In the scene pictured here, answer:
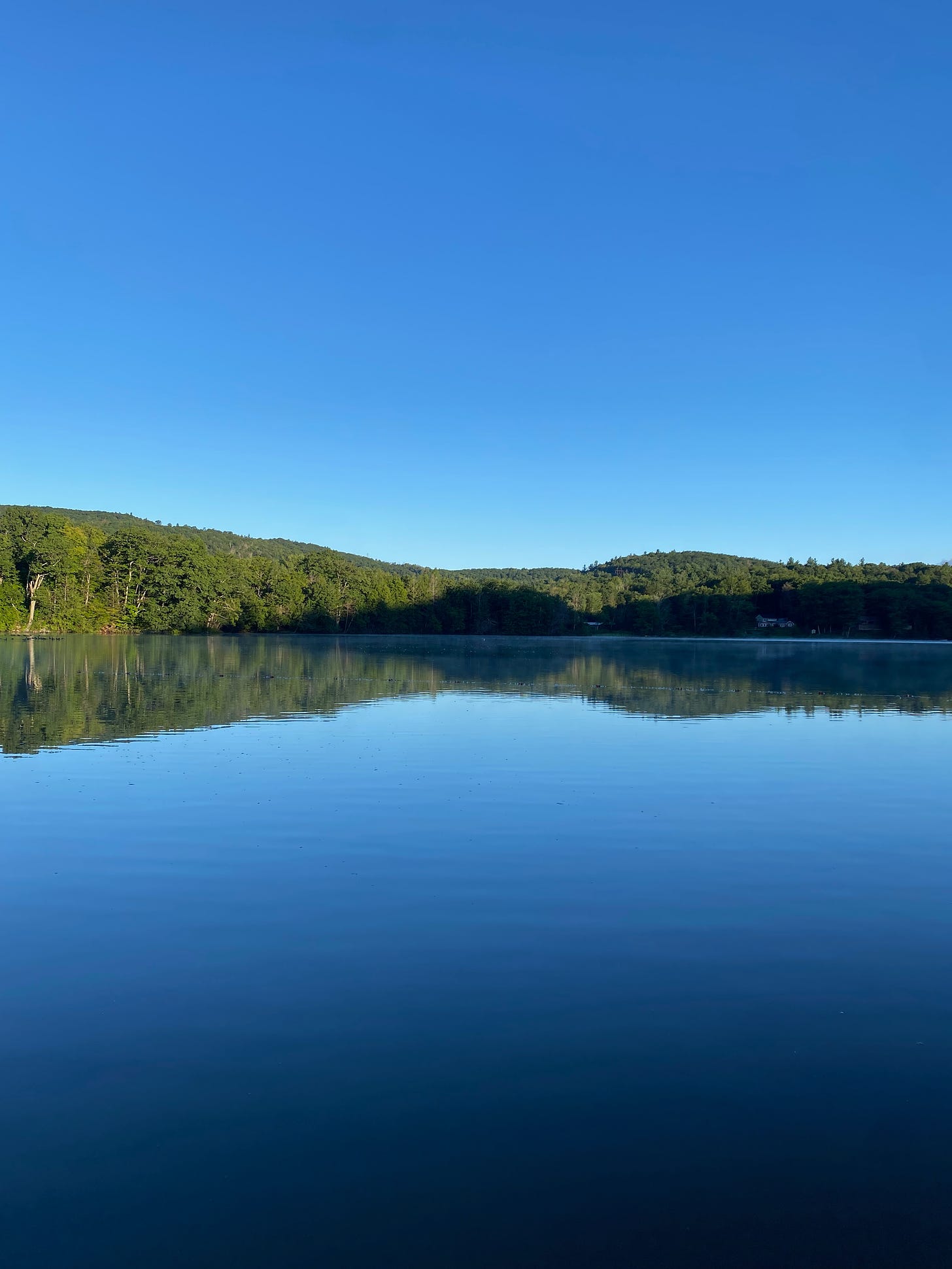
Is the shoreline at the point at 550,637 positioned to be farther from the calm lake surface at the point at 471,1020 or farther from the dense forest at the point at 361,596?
the calm lake surface at the point at 471,1020

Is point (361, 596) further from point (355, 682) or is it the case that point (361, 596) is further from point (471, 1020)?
point (471, 1020)

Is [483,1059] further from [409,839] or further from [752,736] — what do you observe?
[752,736]

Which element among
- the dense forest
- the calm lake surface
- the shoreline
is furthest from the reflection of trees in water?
the dense forest

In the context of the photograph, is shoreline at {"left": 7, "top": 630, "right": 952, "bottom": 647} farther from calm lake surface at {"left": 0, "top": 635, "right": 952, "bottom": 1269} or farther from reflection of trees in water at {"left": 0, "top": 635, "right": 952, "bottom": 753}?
calm lake surface at {"left": 0, "top": 635, "right": 952, "bottom": 1269}

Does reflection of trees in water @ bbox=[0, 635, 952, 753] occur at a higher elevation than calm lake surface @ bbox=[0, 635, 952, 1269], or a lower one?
higher

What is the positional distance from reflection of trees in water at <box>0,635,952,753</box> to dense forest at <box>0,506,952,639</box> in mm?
32914

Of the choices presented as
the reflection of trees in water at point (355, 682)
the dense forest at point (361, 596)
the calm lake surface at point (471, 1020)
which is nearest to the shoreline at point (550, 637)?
the dense forest at point (361, 596)

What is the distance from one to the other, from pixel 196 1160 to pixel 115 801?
1084 cm

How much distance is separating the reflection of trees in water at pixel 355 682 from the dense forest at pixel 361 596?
32.9m

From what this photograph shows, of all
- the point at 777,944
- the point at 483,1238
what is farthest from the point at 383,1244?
the point at 777,944

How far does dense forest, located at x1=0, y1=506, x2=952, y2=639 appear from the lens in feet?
359

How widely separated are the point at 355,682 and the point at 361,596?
103761 millimetres

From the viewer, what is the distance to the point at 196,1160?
524cm

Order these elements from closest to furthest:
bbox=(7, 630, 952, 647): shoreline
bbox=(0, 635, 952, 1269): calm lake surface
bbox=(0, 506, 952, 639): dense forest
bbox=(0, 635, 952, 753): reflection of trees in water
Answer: bbox=(0, 635, 952, 1269): calm lake surface < bbox=(0, 635, 952, 753): reflection of trees in water < bbox=(7, 630, 952, 647): shoreline < bbox=(0, 506, 952, 639): dense forest
